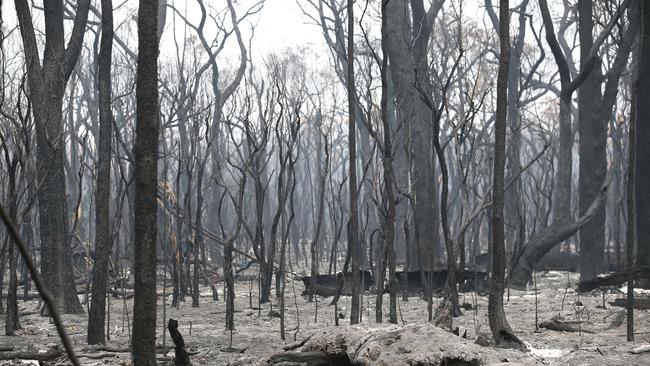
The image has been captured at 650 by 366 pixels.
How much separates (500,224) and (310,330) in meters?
2.81

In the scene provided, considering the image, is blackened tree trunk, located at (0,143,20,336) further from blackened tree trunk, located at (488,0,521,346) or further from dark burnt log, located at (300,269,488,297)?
dark burnt log, located at (300,269,488,297)

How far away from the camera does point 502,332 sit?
5.86m

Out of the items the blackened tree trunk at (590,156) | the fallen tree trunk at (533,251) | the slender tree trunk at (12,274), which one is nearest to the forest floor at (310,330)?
the slender tree trunk at (12,274)

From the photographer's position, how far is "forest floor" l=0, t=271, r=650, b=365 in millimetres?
5277

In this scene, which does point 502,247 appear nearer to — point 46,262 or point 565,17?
point 46,262

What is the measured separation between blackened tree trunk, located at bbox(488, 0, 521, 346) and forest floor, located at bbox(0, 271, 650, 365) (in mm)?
272

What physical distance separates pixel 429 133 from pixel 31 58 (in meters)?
8.02

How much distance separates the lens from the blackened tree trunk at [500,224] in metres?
5.86

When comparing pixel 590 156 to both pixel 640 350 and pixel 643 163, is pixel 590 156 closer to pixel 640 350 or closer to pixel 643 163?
pixel 643 163

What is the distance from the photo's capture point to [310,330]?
25.5 feet

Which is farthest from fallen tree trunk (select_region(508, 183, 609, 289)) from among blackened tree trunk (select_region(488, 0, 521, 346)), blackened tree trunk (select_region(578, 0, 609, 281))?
blackened tree trunk (select_region(488, 0, 521, 346))

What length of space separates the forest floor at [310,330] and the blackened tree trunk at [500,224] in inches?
10.7

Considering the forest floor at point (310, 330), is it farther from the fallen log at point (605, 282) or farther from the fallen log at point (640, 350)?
the fallen log at point (605, 282)

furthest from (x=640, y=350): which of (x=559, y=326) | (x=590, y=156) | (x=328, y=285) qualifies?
(x=590, y=156)
